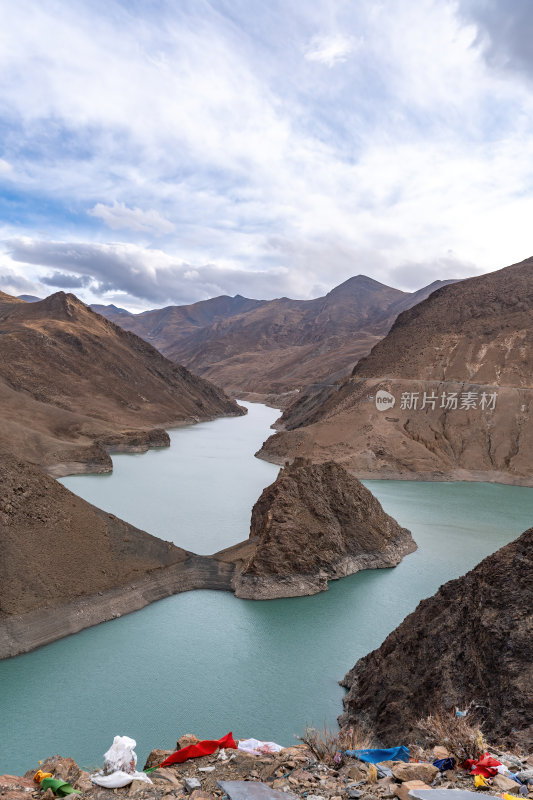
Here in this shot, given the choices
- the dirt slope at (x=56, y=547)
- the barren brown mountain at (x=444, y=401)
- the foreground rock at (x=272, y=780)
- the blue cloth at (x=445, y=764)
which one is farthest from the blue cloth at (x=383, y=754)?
the barren brown mountain at (x=444, y=401)

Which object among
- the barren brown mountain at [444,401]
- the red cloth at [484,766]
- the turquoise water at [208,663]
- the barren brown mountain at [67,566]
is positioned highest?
the barren brown mountain at [444,401]

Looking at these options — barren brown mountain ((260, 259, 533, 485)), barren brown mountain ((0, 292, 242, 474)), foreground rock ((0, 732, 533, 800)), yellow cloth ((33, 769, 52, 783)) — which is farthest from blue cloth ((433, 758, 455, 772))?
barren brown mountain ((0, 292, 242, 474))

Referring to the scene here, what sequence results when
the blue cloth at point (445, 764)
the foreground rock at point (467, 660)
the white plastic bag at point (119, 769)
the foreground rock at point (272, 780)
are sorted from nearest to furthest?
the foreground rock at point (272, 780) < the blue cloth at point (445, 764) < the white plastic bag at point (119, 769) < the foreground rock at point (467, 660)

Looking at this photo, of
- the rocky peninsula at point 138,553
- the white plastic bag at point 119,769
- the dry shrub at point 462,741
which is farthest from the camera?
the rocky peninsula at point 138,553

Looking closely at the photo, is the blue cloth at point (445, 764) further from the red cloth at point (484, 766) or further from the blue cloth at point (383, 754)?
the blue cloth at point (383, 754)

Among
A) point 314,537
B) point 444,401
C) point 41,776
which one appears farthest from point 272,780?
point 444,401

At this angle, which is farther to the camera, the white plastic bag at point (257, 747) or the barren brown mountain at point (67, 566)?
the barren brown mountain at point (67, 566)

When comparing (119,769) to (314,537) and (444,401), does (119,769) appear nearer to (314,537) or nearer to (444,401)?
(314,537)

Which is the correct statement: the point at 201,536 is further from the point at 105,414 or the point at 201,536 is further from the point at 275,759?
the point at 105,414
